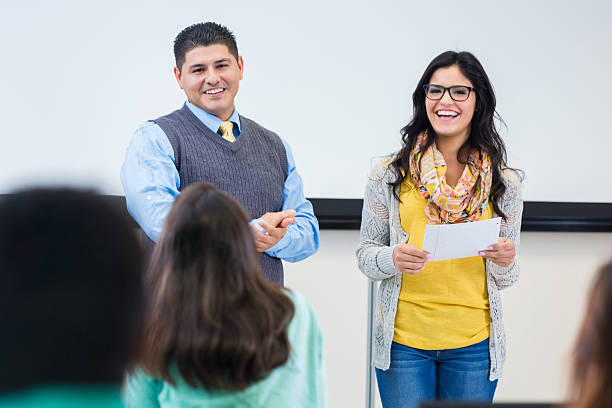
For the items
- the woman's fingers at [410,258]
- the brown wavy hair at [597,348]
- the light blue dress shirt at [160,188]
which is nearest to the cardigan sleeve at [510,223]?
the woman's fingers at [410,258]

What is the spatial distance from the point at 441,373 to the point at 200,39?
1274 millimetres

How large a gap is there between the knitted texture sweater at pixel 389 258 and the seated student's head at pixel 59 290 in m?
1.42

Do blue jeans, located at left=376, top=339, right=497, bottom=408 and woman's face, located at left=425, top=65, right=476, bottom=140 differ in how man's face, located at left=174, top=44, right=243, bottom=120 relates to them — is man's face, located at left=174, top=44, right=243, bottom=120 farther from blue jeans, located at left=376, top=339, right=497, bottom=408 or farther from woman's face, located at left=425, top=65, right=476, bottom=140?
blue jeans, located at left=376, top=339, right=497, bottom=408

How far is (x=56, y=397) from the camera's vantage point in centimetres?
51

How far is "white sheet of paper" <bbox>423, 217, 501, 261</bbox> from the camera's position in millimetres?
1774

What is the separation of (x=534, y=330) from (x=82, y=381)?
2764 mm

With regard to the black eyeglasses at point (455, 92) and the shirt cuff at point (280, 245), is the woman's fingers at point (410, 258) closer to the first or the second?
the shirt cuff at point (280, 245)

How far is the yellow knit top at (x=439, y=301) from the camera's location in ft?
6.20

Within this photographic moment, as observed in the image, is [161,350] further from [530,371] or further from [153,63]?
[530,371]

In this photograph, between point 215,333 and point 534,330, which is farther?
point 534,330

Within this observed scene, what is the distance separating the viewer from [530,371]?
2.98 meters

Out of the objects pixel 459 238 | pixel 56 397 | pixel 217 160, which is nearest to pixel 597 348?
pixel 56 397

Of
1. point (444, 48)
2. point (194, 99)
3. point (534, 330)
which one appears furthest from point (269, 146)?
point (534, 330)

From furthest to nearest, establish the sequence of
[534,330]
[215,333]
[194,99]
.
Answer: [534,330] → [194,99] → [215,333]
